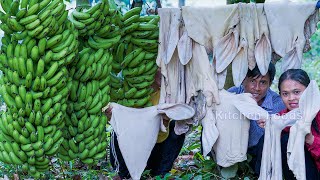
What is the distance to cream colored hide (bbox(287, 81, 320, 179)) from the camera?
2.98 m

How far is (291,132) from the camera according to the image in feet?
9.96

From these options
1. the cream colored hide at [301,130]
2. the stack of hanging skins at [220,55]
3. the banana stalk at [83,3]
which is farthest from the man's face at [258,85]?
the banana stalk at [83,3]

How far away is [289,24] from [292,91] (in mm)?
381

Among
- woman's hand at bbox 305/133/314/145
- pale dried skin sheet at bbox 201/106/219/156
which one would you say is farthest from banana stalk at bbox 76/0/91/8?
woman's hand at bbox 305/133/314/145

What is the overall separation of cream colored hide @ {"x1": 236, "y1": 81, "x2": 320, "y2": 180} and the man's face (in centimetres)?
43

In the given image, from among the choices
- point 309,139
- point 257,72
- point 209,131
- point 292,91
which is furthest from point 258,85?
point 309,139

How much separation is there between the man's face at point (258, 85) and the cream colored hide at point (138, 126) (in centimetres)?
52

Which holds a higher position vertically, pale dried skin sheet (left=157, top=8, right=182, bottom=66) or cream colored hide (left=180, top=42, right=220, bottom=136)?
pale dried skin sheet (left=157, top=8, right=182, bottom=66)

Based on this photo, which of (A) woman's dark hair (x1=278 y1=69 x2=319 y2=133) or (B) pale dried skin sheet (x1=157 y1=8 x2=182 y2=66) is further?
(B) pale dried skin sheet (x1=157 y1=8 x2=182 y2=66)

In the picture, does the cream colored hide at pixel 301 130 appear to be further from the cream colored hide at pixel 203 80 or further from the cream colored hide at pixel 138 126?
the cream colored hide at pixel 138 126

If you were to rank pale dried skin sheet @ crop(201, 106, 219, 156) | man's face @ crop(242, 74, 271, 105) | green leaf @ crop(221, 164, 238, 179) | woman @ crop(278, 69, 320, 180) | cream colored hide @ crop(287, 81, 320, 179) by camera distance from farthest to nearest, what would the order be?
man's face @ crop(242, 74, 271, 105) → green leaf @ crop(221, 164, 238, 179) → pale dried skin sheet @ crop(201, 106, 219, 156) → woman @ crop(278, 69, 320, 180) → cream colored hide @ crop(287, 81, 320, 179)

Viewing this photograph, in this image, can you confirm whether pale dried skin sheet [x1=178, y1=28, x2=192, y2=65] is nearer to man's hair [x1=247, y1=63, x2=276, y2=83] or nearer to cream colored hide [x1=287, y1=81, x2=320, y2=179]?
man's hair [x1=247, y1=63, x2=276, y2=83]

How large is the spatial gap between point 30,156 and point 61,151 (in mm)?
284

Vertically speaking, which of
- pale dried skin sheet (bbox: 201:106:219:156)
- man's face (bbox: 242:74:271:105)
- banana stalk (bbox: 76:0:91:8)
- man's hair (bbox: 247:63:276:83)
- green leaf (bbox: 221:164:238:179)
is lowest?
green leaf (bbox: 221:164:238:179)
